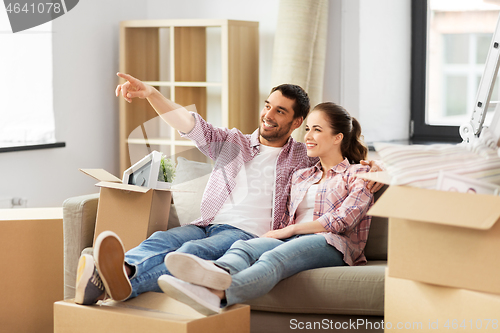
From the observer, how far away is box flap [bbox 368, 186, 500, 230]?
4.07ft

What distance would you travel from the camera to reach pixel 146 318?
1457 mm

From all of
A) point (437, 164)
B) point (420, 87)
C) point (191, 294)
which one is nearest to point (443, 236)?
point (437, 164)

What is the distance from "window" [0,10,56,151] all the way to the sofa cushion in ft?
5.90

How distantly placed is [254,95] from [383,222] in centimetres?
153

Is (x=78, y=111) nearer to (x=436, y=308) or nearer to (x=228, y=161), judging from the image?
(x=228, y=161)

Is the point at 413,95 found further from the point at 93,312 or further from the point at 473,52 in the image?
the point at 93,312

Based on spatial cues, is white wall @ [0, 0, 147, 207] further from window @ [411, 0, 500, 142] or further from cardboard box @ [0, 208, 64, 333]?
window @ [411, 0, 500, 142]

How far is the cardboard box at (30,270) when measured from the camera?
2041 mm

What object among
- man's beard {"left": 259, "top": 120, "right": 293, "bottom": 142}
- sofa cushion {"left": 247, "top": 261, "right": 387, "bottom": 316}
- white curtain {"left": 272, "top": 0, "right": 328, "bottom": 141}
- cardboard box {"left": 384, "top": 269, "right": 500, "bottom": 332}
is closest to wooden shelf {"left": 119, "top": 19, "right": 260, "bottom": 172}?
white curtain {"left": 272, "top": 0, "right": 328, "bottom": 141}

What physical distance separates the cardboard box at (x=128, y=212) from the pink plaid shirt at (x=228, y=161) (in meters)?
0.19

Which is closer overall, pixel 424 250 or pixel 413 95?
pixel 424 250

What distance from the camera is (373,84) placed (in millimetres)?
3170

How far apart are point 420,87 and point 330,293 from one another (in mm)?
1898

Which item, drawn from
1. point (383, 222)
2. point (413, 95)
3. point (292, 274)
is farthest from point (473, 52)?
point (292, 274)
